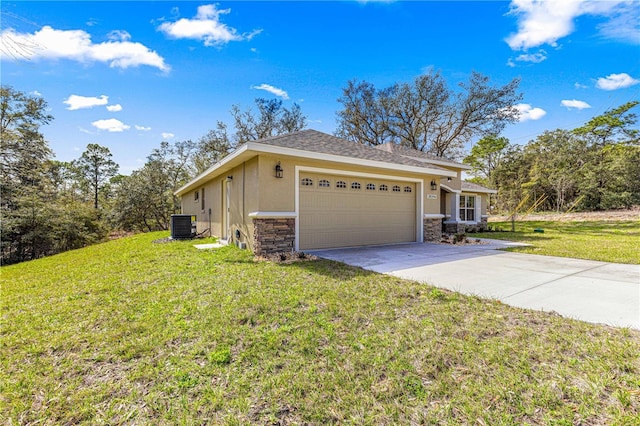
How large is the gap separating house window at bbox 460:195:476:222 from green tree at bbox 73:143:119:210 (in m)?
32.6

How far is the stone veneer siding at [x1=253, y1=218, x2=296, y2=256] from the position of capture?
22.6 ft

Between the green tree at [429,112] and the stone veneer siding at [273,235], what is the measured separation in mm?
17612

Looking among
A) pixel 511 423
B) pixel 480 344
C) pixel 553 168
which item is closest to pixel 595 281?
pixel 480 344

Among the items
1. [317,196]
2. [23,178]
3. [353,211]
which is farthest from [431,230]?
[23,178]

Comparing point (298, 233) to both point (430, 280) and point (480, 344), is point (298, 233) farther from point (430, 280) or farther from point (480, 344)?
point (480, 344)

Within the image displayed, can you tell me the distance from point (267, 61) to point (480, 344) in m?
13.8

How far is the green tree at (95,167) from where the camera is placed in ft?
94.9

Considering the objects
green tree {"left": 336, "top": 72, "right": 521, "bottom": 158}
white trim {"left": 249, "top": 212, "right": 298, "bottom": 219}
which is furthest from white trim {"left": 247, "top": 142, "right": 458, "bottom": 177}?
green tree {"left": 336, "top": 72, "right": 521, "bottom": 158}

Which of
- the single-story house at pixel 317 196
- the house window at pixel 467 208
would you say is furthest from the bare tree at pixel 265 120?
the house window at pixel 467 208

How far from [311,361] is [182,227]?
1117 cm

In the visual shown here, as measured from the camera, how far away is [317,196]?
25.7 feet

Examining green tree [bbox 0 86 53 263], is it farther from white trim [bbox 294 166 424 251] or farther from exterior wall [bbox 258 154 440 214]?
white trim [bbox 294 166 424 251]

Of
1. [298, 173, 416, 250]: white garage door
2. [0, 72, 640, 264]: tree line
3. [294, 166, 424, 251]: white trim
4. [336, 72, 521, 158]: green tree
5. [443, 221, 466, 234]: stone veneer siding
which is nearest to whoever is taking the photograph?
[294, 166, 424, 251]: white trim

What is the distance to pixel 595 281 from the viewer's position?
450cm
